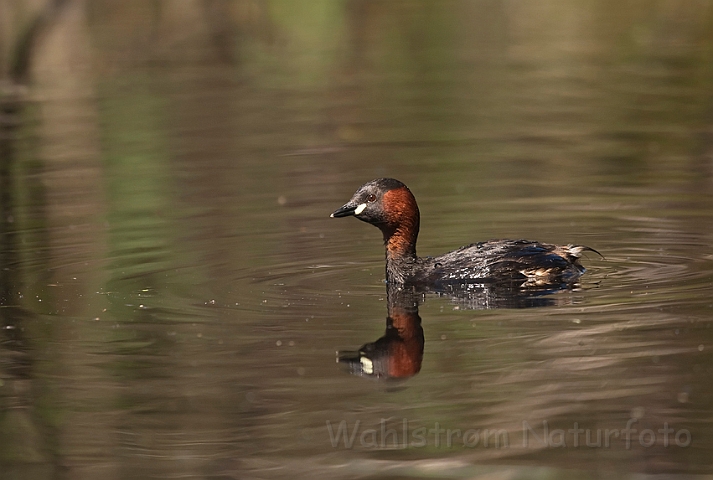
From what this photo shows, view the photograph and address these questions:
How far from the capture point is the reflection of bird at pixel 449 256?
25.1 feet

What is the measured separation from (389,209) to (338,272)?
1.63ft

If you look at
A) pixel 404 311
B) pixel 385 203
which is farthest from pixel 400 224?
pixel 404 311

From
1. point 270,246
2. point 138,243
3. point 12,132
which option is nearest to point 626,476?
point 270,246

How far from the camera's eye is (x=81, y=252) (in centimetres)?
898

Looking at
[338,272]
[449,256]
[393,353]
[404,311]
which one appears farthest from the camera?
[338,272]

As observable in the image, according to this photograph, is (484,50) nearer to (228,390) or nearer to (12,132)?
(12,132)

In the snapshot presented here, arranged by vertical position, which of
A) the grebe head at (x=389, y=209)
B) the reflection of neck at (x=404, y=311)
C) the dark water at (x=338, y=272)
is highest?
the grebe head at (x=389, y=209)

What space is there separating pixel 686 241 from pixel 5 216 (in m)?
5.31

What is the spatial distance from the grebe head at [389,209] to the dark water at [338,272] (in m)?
0.27

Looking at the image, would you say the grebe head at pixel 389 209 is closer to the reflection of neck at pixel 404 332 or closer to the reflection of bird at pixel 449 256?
the reflection of bird at pixel 449 256

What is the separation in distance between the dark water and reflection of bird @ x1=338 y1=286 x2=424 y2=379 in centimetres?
6

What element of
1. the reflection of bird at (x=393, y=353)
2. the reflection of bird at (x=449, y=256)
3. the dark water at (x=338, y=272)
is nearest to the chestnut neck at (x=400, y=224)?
the reflection of bird at (x=449, y=256)

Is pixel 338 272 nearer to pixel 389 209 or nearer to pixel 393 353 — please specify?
pixel 389 209

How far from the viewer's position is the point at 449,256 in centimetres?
787
